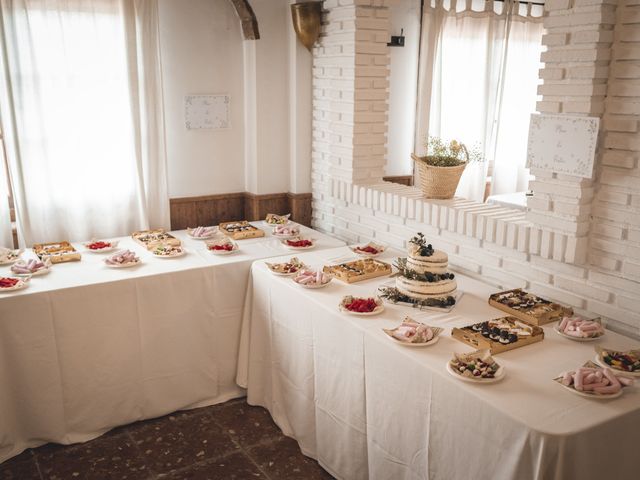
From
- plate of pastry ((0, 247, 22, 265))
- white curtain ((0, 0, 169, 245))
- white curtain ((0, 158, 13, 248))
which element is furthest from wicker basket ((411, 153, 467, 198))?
white curtain ((0, 158, 13, 248))

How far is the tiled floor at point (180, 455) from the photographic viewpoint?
98.7 inches

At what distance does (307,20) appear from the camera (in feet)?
11.5

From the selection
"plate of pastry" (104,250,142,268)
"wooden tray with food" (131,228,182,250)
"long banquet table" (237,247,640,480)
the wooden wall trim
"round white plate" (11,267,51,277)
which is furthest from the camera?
the wooden wall trim

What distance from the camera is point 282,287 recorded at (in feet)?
8.85

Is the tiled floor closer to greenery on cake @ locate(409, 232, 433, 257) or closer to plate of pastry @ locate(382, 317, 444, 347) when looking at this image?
plate of pastry @ locate(382, 317, 444, 347)

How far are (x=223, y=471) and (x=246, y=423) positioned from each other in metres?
0.39

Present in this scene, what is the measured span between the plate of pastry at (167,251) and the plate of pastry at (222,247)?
15 centimetres

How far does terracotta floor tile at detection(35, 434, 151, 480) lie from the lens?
98.4 inches

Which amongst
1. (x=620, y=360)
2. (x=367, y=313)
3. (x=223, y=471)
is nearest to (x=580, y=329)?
(x=620, y=360)

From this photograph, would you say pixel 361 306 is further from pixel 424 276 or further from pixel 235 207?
pixel 235 207

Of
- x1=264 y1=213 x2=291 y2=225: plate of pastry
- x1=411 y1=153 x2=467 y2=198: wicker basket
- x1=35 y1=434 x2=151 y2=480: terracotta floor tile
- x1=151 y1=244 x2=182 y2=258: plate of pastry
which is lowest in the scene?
x1=35 y1=434 x2=151 y2=480: terracotta floor tile

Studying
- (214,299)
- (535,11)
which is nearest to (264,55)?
(214,299)

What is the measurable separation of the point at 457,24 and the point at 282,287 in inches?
115

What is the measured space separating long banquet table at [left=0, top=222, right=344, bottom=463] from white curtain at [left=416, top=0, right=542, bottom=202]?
Answer: 7.02ft
